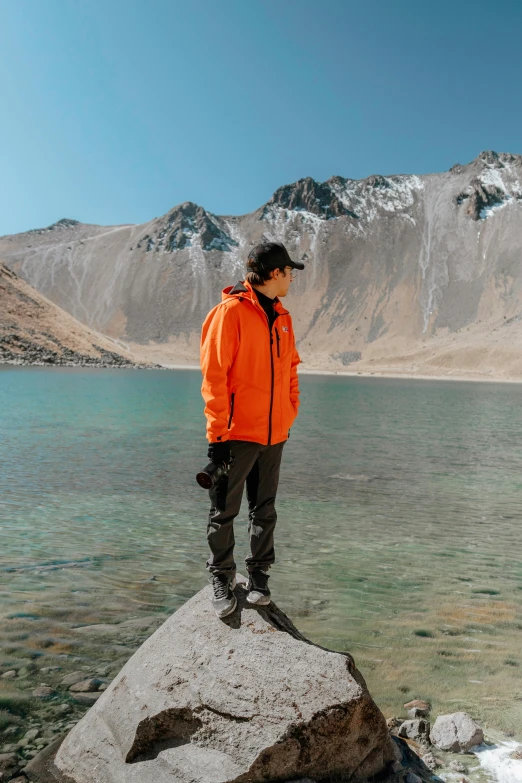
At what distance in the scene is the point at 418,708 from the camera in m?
4.83

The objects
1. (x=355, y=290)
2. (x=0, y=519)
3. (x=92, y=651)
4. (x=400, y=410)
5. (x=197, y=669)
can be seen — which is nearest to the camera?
(x=197, y=669)

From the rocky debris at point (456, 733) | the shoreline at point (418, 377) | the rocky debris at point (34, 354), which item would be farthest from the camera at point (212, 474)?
the shoreline at point (418, 377)

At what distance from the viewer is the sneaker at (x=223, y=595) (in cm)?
423

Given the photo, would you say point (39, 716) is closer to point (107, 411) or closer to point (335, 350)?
point (107, 411)

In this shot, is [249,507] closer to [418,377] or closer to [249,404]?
[249,404]

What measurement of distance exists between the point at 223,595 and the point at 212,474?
0.90 m

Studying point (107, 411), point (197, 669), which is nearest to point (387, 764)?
point (197, 669)

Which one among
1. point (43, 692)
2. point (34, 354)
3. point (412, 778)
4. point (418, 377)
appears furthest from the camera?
point (418, 377)

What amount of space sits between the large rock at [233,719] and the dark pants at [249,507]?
64 cm

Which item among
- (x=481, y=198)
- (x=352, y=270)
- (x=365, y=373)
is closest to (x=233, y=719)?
(x=365, y=373)

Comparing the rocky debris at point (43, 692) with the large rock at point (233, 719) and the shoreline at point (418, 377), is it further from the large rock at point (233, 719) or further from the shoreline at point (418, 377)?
the shoreline at point (418, 377)

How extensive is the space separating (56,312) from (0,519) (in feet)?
284

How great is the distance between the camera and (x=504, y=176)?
171 meters

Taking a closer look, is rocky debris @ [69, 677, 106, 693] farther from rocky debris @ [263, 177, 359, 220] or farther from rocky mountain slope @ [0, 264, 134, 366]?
rocky debris @ [263, 177, 359, 220]
